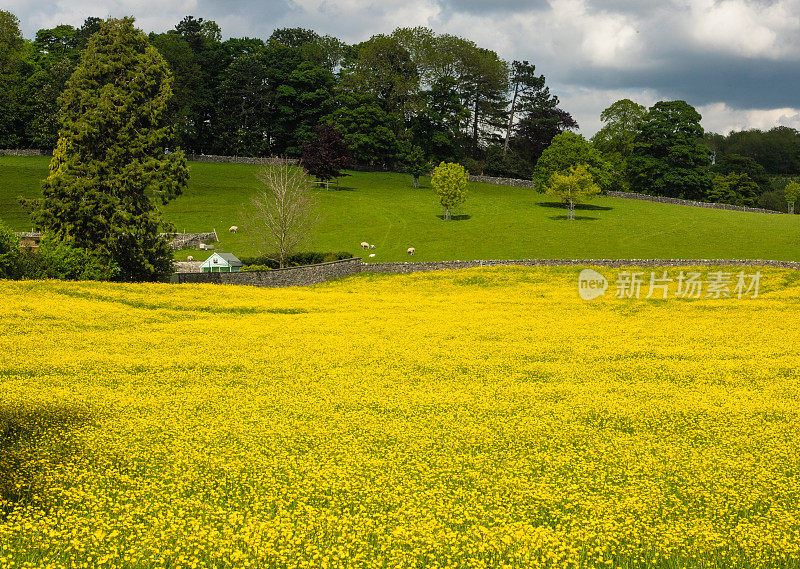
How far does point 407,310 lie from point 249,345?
14.9 m

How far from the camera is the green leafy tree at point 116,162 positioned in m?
45.8

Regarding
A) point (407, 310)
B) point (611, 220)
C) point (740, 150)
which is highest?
Result: point (740, 150)

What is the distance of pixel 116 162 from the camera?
47.3 m

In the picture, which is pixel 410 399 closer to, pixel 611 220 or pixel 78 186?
pixel 78 186

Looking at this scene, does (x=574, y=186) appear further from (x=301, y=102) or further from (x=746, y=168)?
(x=746, y=168)

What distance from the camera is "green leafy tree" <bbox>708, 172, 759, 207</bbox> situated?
12650 centimetres

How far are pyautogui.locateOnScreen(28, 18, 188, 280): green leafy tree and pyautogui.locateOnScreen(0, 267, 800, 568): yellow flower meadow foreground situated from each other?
41.1 feet

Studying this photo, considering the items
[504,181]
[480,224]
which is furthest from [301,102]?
[480,224]

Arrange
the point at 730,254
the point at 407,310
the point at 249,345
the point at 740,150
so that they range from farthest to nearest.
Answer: the point at 740,150, the point at 730,254, the point at 407,310, the point at 249,345

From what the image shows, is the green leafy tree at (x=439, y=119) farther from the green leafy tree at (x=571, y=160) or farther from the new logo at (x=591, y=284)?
the new logo at (x=591, y=284)

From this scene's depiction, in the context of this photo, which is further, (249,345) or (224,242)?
(224,242)

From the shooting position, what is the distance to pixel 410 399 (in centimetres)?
2155

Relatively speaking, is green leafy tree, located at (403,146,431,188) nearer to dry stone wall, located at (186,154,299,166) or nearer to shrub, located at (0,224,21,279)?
dry stone wall, located at (186,154,299,166)

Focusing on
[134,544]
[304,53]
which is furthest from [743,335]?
[304,53]
